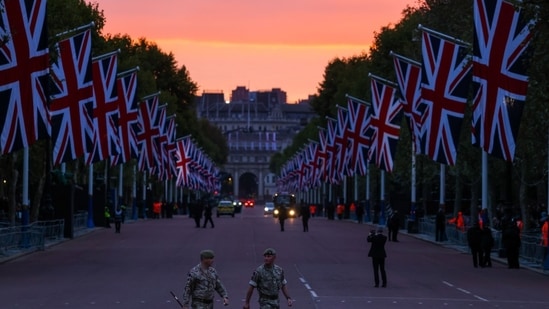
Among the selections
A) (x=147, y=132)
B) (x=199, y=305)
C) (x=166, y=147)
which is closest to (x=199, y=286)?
(x=199, y=305)

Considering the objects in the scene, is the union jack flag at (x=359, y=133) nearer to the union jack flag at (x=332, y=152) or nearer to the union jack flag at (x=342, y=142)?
the union jack flag at (x=342, y=142)

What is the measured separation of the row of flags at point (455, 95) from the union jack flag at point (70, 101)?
11.7 m

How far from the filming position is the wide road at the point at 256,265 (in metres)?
27.5

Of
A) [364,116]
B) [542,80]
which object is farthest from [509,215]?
[364,116]

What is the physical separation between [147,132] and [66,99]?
84.6 ft

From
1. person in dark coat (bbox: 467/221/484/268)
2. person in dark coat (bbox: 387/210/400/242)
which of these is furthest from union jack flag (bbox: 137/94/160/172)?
person in dark coat (bbox: 467/221/484/268)

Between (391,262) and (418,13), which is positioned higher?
(418,13)

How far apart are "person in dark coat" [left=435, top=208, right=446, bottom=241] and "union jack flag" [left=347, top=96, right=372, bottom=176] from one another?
32.4ft

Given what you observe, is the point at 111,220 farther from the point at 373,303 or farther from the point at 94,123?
the point at 373,303

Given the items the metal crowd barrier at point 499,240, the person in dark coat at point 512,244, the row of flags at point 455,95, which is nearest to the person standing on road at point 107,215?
the row of flags at point 455,95

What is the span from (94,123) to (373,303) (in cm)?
2785

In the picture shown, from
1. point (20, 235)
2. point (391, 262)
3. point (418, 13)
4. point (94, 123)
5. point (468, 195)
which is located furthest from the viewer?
point (468, 195)

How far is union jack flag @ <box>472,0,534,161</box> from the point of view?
3459 centimetres

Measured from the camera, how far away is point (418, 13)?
77.0m
